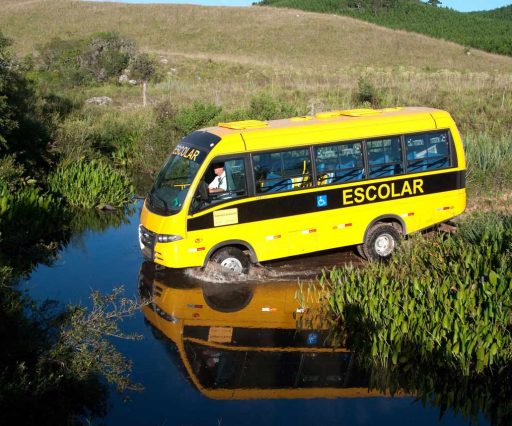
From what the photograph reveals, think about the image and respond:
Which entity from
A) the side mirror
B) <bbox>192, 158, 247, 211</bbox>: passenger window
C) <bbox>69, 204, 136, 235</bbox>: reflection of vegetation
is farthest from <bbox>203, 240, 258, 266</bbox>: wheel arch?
<bbox>69, 204, 136, 235</bbox>: reflection of vegetation

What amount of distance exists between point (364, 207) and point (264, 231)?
200 cm

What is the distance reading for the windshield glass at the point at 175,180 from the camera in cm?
1205

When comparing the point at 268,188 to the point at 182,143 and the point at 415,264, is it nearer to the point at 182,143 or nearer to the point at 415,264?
the point at 182,143

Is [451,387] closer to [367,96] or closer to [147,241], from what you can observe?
[147,241]

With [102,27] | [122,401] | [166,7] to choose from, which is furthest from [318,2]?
[122,401]

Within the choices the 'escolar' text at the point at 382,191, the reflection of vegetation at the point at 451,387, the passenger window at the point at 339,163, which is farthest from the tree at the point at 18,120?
the reflection of vegetation at the point at 451,387

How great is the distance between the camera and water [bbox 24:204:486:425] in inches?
330

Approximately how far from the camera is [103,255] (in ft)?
48.9

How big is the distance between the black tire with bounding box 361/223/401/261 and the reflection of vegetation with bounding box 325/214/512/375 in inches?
78.3

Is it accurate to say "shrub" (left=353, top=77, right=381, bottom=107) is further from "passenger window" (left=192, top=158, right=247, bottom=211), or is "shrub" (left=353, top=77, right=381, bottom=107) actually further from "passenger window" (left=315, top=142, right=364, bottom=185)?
"passenger window" (left=192, top=158, right=247, bottom=211)

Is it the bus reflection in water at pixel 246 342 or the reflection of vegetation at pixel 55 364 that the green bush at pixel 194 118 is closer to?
the bus reflection in water at pixel 246 342

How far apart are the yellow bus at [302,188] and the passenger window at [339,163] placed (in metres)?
0.02

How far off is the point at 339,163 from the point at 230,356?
454cm

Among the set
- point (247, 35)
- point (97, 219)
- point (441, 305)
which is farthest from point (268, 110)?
point (247, 35)
